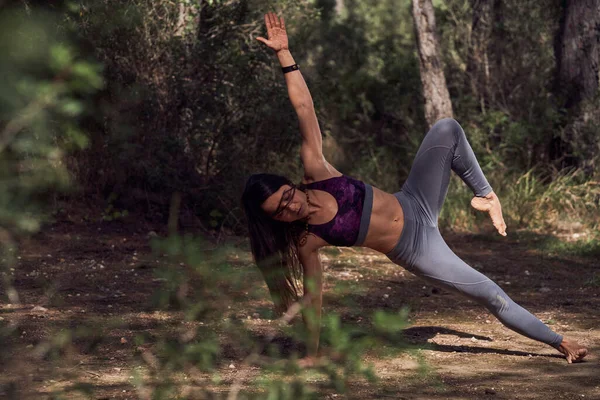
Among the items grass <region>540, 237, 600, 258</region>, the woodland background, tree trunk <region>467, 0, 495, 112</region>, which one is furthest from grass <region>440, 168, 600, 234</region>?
tree trunk <region>467, 0, 495, 112</region>

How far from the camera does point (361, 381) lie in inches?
191

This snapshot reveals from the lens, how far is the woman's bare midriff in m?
4.92

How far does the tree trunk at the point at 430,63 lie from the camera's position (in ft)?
37.4

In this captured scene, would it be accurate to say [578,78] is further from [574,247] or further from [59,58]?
[59,58]

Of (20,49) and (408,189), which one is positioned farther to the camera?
(408,189)

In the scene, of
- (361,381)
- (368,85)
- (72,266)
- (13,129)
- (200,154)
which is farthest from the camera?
(368,85)

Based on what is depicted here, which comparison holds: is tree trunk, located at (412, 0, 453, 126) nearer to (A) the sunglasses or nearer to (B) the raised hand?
(B) the raised hand

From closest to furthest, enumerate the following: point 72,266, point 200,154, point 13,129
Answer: point 13,129 → point 72,266 → point 200,154

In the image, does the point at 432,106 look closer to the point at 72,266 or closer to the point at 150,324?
the point at 72,266

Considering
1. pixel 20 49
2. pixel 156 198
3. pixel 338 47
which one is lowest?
pixel 156 198

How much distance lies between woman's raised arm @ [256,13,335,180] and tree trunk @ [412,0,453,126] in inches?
258

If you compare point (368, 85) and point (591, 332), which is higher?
point (368, 85)

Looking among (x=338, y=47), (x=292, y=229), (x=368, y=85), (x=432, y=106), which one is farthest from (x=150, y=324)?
(x=338, y=47)

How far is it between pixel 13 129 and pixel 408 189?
3261 millimetres
